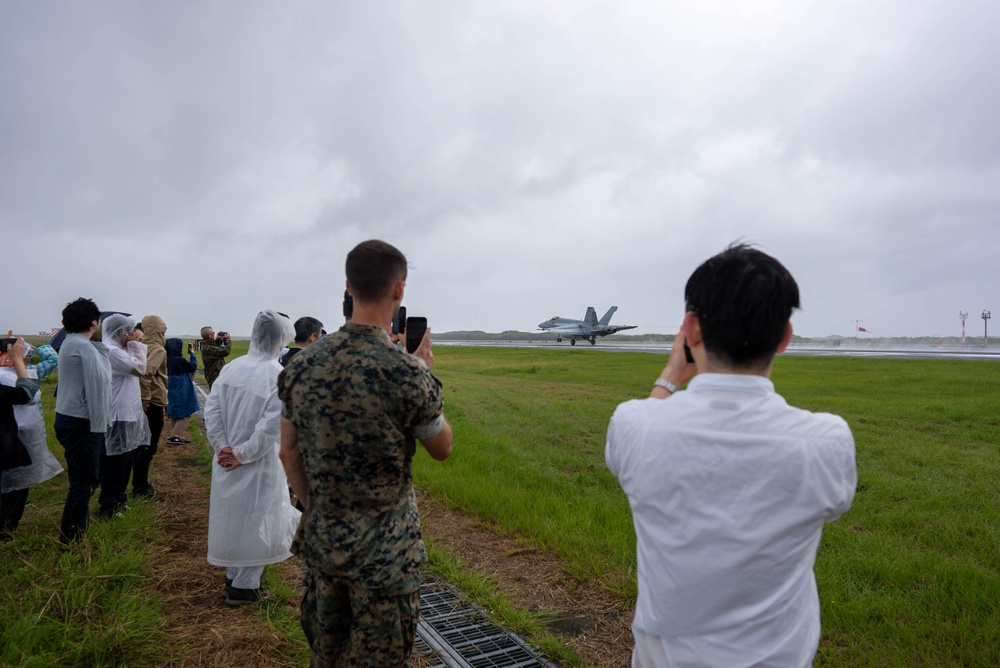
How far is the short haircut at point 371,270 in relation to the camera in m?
2.21

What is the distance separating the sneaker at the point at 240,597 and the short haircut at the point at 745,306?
3.75m

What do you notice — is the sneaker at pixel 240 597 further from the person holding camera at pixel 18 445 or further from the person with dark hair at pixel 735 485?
the person with dark hair at pixel 735 485

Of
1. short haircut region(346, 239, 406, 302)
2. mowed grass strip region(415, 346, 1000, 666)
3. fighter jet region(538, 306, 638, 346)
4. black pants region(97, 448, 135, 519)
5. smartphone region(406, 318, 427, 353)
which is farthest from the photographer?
fighter jet region(538, 306, 638, 346)

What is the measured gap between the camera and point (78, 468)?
487cm

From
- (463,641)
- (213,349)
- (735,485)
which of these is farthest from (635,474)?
(213,349)

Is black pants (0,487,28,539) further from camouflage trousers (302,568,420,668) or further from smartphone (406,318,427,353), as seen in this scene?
smartphone (406,318,427,353)

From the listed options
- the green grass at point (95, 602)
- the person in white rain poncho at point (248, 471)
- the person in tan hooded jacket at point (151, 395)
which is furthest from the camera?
the person in tan hooded jacket at point (151, 395)

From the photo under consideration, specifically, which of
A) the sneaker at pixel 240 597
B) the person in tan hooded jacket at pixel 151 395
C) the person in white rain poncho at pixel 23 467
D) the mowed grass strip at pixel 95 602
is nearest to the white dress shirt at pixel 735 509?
the mowed grass strip at pixel 95 602

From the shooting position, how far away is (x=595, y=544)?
4.78m

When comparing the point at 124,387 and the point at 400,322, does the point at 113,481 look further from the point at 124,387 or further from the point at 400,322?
the point at 400,322

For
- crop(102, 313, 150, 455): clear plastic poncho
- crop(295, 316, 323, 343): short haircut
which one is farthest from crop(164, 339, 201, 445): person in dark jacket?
crop(295, 316, 323, 343): short haircut

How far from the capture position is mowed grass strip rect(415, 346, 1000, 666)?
3521mm

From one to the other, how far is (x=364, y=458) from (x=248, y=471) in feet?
7.28

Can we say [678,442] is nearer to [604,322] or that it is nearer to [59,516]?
[59,516]
